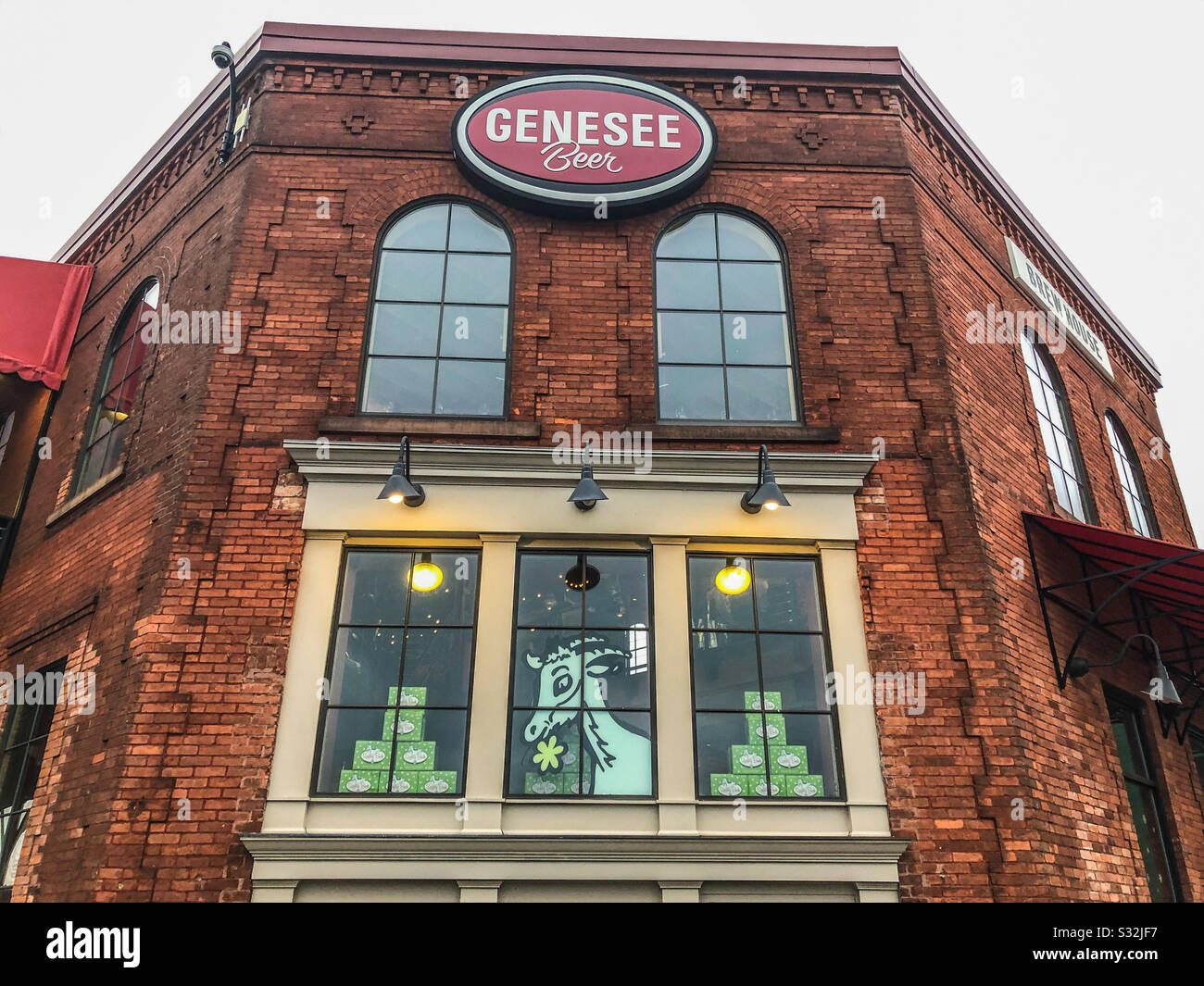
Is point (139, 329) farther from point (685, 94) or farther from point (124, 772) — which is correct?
point (685, 94)

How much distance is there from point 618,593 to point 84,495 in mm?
4960

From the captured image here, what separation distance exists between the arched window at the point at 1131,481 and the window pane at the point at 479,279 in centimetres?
783

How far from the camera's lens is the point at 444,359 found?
7.80 meters

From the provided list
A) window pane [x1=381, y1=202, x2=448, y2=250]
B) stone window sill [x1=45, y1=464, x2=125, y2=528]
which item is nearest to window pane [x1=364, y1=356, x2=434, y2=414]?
window pane [x1=381, y1=202, x2=448, y2=250]

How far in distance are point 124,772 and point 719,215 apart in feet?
22.1

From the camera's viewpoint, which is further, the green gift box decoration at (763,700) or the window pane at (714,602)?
the window pane at (714,602)

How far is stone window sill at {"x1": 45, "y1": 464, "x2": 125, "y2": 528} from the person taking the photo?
7.80 meters

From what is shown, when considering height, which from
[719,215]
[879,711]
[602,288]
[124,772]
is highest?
[719,215]

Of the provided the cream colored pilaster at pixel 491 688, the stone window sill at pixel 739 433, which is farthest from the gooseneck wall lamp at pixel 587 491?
the stone window sill at pixel 739 433

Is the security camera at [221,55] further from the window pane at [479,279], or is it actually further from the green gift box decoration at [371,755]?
the green gift box decoration at [371,755]

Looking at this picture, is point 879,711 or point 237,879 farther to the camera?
point 879,711

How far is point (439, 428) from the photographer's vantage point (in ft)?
23.8

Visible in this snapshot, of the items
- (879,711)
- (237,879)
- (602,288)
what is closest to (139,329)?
(602,288)

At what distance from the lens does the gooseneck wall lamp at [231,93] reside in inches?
332
